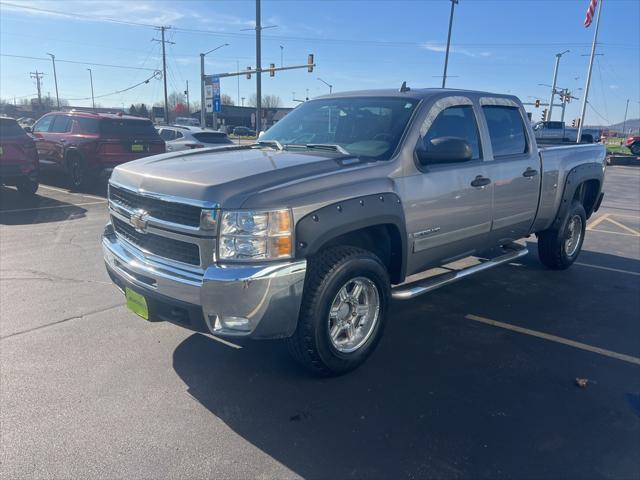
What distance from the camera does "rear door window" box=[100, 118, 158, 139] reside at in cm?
1165

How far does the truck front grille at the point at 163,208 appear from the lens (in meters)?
3.08

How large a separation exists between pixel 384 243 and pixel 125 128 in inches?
389

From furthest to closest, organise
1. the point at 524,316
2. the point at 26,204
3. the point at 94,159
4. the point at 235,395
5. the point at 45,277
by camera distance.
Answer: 1. the point at 94,159
2. the point at 26,204
3. the point at 45,277
4. the point at 524,316
5. the point at 235,395

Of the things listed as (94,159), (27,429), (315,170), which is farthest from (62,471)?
(94,159)

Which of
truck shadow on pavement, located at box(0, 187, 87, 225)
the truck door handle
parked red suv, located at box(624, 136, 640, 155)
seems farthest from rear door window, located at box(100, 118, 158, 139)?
parked red suv, located at box(624, 136, 640, 155)

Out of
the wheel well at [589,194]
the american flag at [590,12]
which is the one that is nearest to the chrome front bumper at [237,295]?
the wheel well at [589,194]

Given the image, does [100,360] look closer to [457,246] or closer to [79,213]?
[457,246]

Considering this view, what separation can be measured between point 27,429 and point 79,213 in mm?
7301

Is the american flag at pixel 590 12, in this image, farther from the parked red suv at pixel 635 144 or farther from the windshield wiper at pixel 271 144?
the windshield wiper at pixel 271 144

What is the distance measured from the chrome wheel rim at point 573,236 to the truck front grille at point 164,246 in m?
5.13

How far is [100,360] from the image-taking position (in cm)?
380

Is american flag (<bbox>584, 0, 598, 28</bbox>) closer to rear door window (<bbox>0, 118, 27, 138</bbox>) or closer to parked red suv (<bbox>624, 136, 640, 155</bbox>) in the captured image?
parked red suv (<bbox>624, 136, 640, 155</bbox>)

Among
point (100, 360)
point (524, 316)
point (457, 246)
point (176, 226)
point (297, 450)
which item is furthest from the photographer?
point (524, 316)

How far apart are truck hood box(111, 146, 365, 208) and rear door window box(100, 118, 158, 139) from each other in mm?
8566
